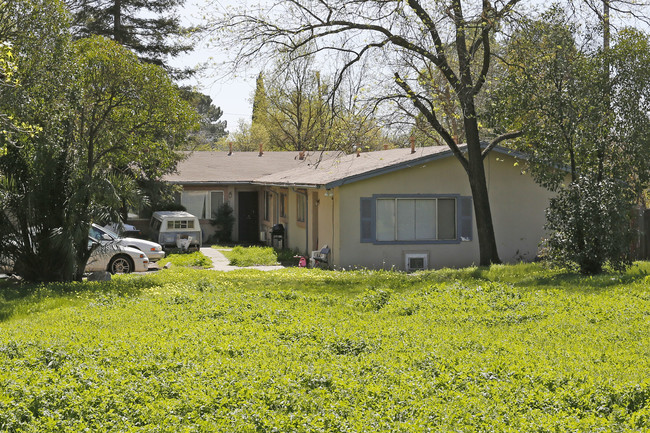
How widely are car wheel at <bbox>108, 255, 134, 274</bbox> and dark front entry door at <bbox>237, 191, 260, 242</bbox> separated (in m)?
13.0

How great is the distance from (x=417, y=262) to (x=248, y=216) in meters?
13.6

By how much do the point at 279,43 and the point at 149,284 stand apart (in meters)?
7.38

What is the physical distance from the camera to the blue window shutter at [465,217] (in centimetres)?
2259

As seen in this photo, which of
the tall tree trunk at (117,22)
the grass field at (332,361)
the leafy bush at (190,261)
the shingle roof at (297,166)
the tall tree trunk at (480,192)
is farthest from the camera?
the tall tree trunk at (117,22)

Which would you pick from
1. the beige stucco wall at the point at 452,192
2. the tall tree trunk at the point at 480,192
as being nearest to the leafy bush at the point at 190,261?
the beige stucco wall at the point at 452,192

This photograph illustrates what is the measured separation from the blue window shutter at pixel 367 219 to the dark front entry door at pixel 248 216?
511 inches

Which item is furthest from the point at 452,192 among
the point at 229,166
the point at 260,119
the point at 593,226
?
the point at 260,119

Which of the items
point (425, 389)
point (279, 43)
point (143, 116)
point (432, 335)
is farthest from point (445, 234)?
point (425, 389)

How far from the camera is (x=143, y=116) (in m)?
18.2

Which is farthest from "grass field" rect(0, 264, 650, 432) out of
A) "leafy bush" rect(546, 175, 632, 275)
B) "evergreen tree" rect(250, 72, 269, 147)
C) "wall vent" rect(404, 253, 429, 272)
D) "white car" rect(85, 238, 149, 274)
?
"evergreen tree" rect(250, 72, 269, 147)

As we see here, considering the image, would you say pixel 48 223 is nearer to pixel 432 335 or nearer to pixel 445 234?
pixel 432 335

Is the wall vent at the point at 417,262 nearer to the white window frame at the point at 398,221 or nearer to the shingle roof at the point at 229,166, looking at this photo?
the white window frame at the point at 398,221

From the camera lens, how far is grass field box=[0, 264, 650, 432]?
6254mm

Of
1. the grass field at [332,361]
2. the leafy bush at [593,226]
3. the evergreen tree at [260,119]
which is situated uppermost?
the evergreen tree at [260,119]
